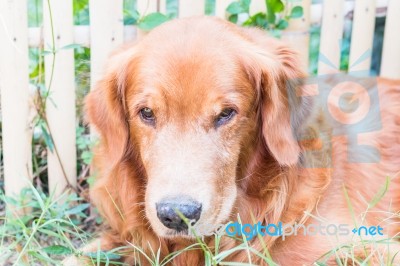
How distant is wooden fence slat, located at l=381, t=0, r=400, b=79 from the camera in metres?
4.43

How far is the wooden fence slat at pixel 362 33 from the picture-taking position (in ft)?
14.4

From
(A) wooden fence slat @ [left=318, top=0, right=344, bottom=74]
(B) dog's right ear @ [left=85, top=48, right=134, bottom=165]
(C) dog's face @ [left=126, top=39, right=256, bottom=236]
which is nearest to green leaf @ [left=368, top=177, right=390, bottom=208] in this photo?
(C) dog's face @ [left=126, top=39, right=256, bottom=236]

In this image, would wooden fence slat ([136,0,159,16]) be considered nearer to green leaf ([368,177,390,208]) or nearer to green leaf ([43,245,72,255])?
green leaf ([43,245,72,255])

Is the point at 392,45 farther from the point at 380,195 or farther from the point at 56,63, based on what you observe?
the point at 56,63

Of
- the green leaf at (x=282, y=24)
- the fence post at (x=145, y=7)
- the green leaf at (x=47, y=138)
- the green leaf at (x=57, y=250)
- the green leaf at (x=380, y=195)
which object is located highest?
the fence post at (x=145, y=7)

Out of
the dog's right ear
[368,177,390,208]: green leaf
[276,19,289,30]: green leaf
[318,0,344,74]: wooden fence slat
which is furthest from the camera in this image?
[318,0,344,74]: wooden fence slat

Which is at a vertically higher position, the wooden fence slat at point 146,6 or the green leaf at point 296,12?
the wooden fence slat at point 146,6

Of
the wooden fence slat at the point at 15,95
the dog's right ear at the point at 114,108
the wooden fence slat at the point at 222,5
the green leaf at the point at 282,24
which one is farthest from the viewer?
the green leaf at the point at 282,24

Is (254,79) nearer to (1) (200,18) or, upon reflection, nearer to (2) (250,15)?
(1) (200,18)

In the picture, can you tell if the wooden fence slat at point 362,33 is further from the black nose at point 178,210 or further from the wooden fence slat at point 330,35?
the black nose at point 178,210

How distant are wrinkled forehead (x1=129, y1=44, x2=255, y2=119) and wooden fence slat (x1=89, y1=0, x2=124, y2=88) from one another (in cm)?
106

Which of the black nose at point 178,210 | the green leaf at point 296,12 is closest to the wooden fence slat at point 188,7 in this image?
the green leaf at point 296,12

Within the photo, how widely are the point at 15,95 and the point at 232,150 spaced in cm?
161

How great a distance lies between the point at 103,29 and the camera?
3.85 meters
